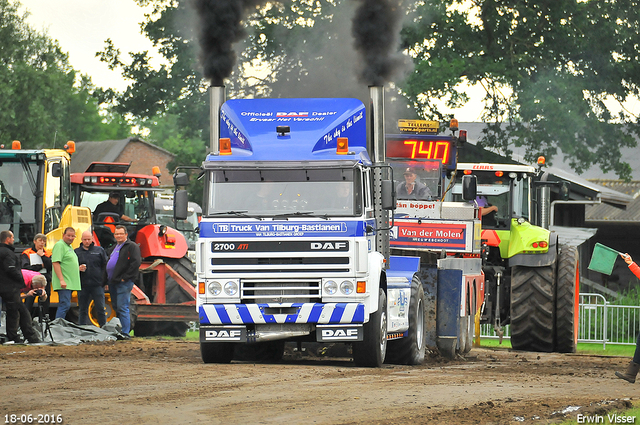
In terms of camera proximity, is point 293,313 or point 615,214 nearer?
point 293,313

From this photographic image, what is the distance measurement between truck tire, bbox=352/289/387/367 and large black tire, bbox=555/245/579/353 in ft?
16.9

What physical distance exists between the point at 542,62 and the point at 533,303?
16.6 meters

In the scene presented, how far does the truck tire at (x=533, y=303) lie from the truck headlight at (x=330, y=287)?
5721 mm

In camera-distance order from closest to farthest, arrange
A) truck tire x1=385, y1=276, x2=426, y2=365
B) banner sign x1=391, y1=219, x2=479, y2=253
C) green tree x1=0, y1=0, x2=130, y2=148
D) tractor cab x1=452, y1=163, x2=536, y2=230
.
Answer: truck tire x1=385, y1=276, x2=426, y2=365 < banner sign x1=391, y1=219, x2=479, y2=253 < tractor cab x1=452, y1=163, x2=536, y2=230 < green tree x1=0, y1=0, x2=130, y2=148

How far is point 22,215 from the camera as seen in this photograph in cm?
1761

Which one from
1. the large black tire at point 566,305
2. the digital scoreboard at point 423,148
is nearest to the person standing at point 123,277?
the digital scoreboard at point 423,148

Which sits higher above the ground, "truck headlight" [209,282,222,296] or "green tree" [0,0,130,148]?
"green tree" [0,0,130,148]

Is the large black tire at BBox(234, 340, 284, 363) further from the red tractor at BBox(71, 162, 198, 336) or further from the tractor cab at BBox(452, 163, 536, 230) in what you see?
the tractor cab at BBox(452, 163, 536, 230)

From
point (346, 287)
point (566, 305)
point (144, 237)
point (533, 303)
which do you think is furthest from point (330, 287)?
point (144, 237)

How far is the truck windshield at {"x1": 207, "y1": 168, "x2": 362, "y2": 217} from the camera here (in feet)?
42.4

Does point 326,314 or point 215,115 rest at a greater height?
point 215,115

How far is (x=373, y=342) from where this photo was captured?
43.3ft

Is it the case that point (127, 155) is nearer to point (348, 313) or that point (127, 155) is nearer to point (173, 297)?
point (173, 297)

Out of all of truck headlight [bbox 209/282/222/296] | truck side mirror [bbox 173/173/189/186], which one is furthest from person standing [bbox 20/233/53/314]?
truck headlight [bbox 209/282/222/296]
